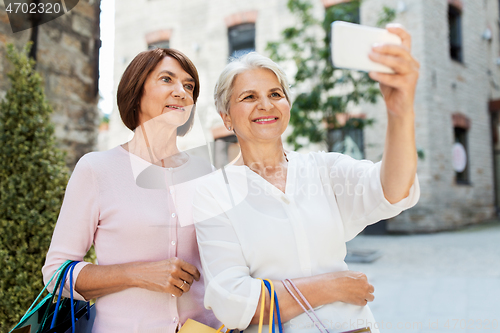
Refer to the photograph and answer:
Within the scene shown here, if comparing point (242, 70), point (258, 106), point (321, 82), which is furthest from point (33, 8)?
point (321, 82)

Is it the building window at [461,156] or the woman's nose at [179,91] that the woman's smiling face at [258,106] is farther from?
the building window at [461,156]

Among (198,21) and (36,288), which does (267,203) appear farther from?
(198,21)

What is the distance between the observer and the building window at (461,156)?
10.1m

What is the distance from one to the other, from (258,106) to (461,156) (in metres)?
10.5

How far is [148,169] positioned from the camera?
1551 mm

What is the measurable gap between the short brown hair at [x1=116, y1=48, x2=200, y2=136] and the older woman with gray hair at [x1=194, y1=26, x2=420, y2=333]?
0.26 metres

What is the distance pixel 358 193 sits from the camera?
1.26 meters

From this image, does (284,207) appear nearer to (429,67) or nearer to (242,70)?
(242,70)

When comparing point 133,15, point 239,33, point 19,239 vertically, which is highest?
point 133,15


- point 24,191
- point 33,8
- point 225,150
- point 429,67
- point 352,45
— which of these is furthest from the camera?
point 429,67

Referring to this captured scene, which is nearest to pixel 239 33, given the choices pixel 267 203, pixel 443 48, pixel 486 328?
pixel 443 48

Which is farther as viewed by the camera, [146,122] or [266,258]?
[146,122]

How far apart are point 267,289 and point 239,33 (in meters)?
10.2

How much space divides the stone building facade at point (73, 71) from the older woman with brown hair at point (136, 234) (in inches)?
87.9
